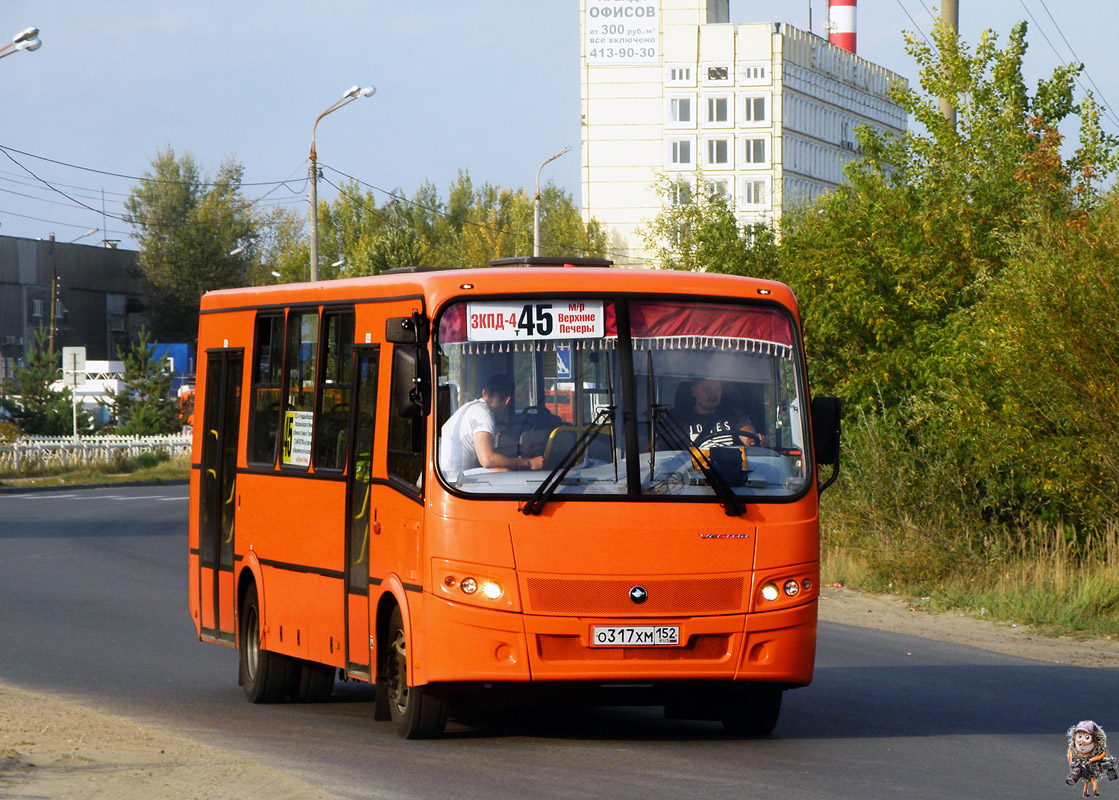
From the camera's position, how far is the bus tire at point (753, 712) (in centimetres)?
1016

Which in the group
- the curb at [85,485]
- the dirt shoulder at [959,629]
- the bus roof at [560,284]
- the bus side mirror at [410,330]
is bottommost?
the dirt shoulder at [959,629]

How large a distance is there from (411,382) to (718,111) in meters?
108

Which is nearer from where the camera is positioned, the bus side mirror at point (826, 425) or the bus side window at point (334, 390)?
the bus side mirror at point (826, 425)

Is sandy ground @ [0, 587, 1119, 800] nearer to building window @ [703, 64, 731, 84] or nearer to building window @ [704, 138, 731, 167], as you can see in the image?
building window @ [704, 138, 731, 167]

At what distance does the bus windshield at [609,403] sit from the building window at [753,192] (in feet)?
346

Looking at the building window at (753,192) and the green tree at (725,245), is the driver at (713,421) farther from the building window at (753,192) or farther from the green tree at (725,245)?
the building window at (753,192)

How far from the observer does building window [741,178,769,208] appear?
114188 millimetres

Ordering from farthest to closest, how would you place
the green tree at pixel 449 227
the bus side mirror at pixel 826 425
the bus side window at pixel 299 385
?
the green tree at pixel 449 227, the bus side window at pixel 299 385, the bus side mirror at pixel 826 425

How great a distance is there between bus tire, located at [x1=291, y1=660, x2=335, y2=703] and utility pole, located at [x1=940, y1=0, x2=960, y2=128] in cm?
1807

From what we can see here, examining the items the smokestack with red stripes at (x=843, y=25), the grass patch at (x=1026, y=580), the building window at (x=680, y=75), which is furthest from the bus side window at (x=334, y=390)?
the smokestack with red stripes at (x=843, y=25)

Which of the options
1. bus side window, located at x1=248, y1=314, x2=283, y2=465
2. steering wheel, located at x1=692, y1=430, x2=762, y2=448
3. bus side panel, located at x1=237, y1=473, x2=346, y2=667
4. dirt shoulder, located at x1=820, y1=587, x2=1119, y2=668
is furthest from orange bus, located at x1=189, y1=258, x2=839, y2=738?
dirt shoulder, located at x1=820, y1=587, x2=1119, y2=668

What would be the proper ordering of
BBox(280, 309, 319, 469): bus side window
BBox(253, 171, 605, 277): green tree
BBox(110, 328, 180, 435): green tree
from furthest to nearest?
BBox(253, 171, 605, 277): green tree < BBox(110, 328, 180, 435): green tree < BBox(280, 309, 319, 469): bus side window

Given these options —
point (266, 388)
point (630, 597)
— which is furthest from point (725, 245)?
point (630, 597)

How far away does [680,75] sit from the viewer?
116m
